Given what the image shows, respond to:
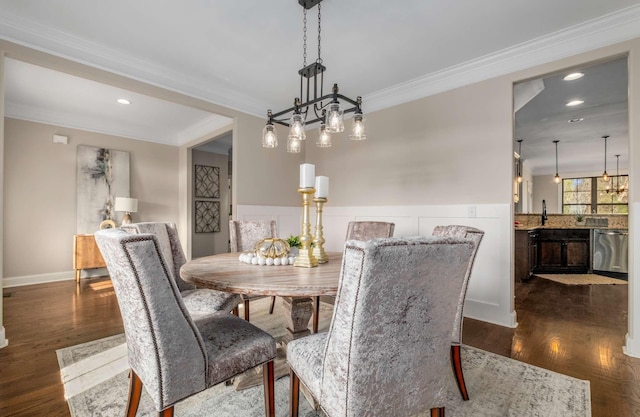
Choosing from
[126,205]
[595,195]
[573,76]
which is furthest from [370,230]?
[595,195]

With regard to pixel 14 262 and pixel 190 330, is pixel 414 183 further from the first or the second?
pixel 14 262

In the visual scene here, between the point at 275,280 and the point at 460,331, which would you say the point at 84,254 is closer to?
the point at 275,280

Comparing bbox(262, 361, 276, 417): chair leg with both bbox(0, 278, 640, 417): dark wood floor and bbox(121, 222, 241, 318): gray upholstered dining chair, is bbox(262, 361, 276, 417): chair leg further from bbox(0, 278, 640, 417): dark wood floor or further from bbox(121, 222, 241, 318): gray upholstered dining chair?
bbox(0, 278, 640, 417): dark wood floor

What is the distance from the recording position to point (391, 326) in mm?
876

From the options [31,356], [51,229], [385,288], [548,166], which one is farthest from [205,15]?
[548,166]

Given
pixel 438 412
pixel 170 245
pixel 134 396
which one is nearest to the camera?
pixel 438 412

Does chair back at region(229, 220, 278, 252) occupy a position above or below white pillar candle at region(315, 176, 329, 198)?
below

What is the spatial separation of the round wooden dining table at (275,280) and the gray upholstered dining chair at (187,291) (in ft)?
0.91

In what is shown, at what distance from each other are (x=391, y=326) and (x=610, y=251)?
6559 mm

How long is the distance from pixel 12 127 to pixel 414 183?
5.36m

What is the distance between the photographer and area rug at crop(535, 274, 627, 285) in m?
4.52

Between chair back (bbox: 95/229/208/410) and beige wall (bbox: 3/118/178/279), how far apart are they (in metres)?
4.42

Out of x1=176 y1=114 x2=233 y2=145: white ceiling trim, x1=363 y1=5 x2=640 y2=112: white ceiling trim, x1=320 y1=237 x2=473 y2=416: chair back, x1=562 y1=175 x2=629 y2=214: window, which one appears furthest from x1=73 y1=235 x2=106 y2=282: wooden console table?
x1=562 y1=175 x2=629 y2=214: window

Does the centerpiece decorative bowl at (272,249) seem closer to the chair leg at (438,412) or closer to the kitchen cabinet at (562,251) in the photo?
the chair leg at (438,412)
